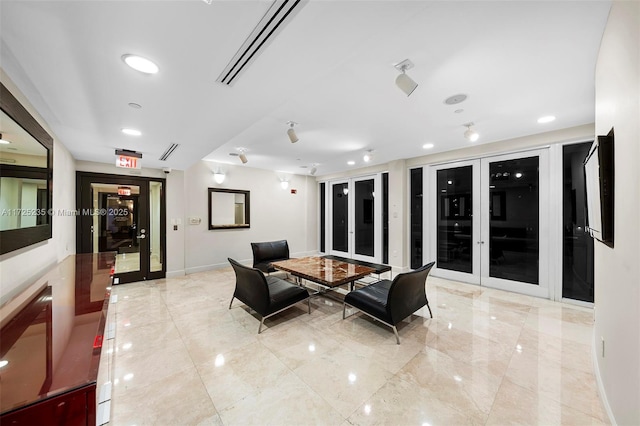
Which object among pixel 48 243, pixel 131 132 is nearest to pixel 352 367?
pixel 48 243

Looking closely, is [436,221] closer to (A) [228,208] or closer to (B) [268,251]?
(B) [268,251]

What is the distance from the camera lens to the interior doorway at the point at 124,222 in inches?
172

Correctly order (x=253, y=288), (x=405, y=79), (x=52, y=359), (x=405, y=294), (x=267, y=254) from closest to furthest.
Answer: (x=52, y=359) → (x=405, y=79) → (x=405, y=294) → (x=253, y=288) → (x=267, y=254)

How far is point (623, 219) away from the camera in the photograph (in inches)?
54.0

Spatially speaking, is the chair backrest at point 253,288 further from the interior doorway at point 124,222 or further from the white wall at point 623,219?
the interior doorway at point 124,222

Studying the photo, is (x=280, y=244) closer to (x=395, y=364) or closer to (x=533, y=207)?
(x=395, y=364)

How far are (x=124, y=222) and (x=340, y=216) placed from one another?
5408mm

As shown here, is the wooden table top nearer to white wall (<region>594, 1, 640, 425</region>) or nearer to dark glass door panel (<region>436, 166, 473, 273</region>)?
dark glass door panel (<region>436, 166, 473, 273</region>)

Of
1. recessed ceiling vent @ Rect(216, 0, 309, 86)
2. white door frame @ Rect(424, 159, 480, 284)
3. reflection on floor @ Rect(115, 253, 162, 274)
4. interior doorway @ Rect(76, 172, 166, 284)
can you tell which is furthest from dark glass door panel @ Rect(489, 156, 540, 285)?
reflection on floor @ Rect(115, 253, 162, 274)

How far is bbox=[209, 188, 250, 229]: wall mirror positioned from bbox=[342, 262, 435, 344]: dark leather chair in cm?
409

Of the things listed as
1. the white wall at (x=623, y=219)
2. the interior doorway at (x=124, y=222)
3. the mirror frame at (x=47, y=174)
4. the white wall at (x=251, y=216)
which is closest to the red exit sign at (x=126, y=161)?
the mirror frame at (x=47, y=174)

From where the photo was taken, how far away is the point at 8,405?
70 cm

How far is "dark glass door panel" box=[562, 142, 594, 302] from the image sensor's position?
11.8 ft

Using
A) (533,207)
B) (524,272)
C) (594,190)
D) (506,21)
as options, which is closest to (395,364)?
(594,190)
